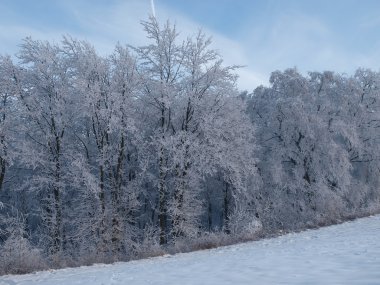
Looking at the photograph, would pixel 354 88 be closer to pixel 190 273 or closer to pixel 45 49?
pixel 45 49

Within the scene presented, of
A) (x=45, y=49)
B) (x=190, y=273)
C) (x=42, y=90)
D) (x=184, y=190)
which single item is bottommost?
(x=190, y=273)

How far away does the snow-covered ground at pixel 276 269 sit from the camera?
660 centimetres

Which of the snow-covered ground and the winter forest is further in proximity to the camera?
the winter forest

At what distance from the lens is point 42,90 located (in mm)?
21781

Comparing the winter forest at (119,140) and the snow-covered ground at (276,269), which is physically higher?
the winter forest at (119,140)

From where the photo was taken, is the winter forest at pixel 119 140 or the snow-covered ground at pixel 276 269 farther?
the winter forest at pixel 119 140

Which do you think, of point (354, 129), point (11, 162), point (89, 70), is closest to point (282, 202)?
point (354, 129)

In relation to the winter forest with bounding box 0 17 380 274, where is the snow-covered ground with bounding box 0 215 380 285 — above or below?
below

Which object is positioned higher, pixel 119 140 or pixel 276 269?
pixel 119 140

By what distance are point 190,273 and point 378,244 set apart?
13.4 ft

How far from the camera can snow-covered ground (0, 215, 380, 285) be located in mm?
6598

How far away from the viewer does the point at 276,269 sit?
757 centimetres

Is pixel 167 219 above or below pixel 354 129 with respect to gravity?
below

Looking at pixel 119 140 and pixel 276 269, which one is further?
pixel 119 140
